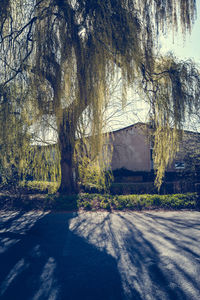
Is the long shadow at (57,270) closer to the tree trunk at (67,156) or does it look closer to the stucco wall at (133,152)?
the tree trunk at (67,156)

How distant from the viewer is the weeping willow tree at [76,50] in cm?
504

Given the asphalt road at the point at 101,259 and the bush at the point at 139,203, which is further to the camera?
the bush at the point at 139,203

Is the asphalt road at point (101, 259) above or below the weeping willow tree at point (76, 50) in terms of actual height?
below

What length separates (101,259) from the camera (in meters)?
3.70

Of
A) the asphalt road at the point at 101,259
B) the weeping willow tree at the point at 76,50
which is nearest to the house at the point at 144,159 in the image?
the weeping willow tree at the point at 76,50

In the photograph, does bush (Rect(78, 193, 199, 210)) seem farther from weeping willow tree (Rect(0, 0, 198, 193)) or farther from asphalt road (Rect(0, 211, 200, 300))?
weeping willow tree (Rect(0, 0, 198, 193))

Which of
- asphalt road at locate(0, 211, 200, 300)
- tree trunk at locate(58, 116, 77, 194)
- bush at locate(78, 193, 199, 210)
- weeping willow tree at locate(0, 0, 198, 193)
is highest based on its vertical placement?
weeping willow tree at locate(0, 0, 198, 193)

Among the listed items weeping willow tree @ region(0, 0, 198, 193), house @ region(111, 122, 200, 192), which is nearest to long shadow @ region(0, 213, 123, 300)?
weeping willow tree @ region(0, 0, 198, 193)

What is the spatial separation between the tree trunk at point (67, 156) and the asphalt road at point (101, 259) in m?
2.12

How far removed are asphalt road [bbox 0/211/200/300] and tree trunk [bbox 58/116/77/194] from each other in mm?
2122

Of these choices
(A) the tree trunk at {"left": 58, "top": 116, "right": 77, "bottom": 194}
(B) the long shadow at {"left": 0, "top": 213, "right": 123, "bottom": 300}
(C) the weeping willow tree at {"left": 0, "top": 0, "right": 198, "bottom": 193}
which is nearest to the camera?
(B) the long shadow at {"left": 0, "top": 213, "right": 123, "bottom": 300}

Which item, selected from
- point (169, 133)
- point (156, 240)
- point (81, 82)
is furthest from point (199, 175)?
point (81, 82)

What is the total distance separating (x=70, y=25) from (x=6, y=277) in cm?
511

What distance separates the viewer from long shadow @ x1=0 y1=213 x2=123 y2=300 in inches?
108
